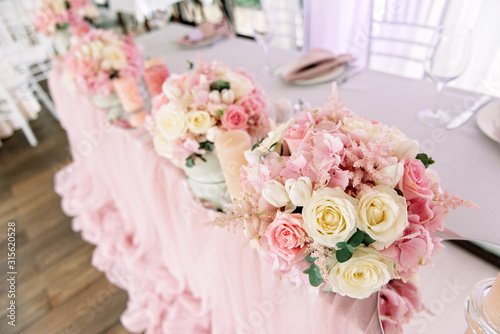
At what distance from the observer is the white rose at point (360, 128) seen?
0.50 meters

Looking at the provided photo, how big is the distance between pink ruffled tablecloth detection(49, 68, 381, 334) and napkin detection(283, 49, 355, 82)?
2.00ft

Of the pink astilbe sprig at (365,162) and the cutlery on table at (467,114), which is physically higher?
the pink astilbe sprig at (365,162)

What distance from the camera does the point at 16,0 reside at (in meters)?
3.84

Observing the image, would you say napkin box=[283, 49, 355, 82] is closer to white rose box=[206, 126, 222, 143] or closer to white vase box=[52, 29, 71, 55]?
white rose box=[206, 126, 222, 143]

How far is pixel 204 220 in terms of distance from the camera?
936 mm

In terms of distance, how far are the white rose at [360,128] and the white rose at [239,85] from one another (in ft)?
1.13

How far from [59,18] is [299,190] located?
6.45 feet

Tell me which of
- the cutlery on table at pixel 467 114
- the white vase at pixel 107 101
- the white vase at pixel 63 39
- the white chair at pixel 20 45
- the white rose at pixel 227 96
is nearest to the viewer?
the white rose at pixel 227 96

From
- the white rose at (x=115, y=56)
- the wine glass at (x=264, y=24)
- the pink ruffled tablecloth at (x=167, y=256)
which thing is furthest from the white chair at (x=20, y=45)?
the wine glass at (x=264, y=24)

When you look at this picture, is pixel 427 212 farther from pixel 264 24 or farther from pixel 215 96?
pixel 264 24

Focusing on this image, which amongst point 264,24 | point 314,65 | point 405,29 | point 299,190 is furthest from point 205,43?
point 299,190

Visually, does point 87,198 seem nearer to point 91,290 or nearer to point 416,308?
point 91,290

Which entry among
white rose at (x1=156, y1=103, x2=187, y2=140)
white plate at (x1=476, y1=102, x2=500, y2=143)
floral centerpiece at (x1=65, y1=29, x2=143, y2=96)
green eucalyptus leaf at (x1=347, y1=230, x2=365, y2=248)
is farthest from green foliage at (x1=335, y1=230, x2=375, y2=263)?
floral centerpiece at (x1=65, y1=29, x2=143, y2=96)

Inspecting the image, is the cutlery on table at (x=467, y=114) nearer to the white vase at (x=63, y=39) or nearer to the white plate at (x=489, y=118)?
the white plate at (x=489, y=118)
